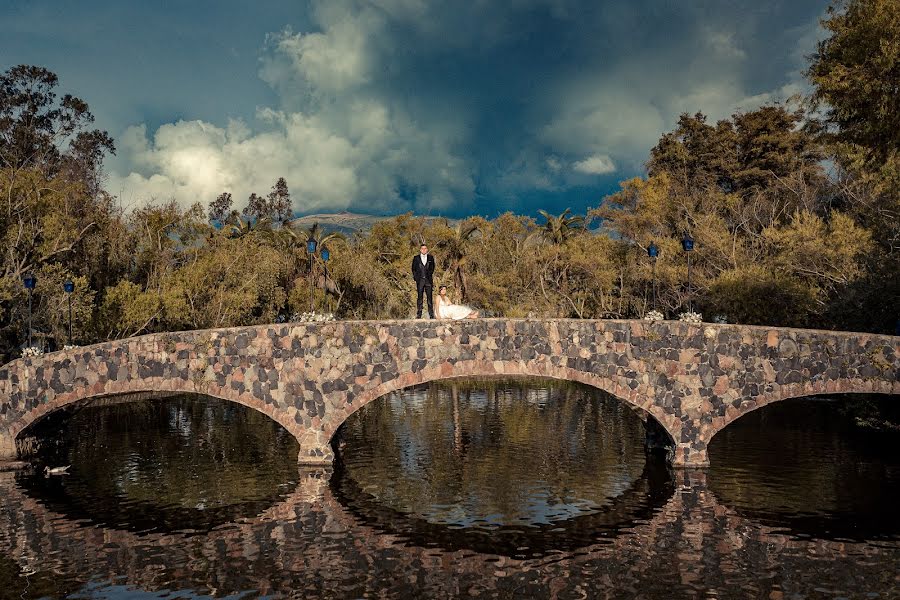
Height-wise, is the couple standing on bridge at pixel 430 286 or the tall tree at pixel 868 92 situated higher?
the tall tree at pixel 868 92

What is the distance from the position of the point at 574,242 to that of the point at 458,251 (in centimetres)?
868

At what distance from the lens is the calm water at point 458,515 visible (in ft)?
51.9

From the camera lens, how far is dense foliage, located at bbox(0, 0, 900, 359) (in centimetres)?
2969

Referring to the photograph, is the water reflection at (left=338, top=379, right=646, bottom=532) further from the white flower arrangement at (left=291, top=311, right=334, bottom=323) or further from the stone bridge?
the white flower arrangement at (left=291, top=311, right=334, bottom=323)

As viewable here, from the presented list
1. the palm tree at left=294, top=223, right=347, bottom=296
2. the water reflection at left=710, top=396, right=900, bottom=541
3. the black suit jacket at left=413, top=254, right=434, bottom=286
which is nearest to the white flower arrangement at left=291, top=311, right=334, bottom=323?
the black suit jacket at left=413, top=254, right=434, bottom=286

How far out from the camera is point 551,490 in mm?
22203

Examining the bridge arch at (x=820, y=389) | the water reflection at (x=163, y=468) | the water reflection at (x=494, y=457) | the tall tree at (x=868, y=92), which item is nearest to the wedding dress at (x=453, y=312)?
the water reflection at (x=494, y=457)

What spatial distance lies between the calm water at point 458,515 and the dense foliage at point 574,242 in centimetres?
701

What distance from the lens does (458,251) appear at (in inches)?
2217

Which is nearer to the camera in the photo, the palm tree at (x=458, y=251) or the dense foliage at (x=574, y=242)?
the dense foliage at (x=574, y=242)

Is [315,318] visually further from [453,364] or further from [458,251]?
[458,251]

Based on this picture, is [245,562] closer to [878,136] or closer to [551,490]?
[551,490]

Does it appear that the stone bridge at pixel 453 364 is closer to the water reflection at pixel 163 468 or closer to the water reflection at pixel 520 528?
the water reflection at pixel 163 468

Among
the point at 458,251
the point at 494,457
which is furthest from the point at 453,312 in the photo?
the point at 458,251
